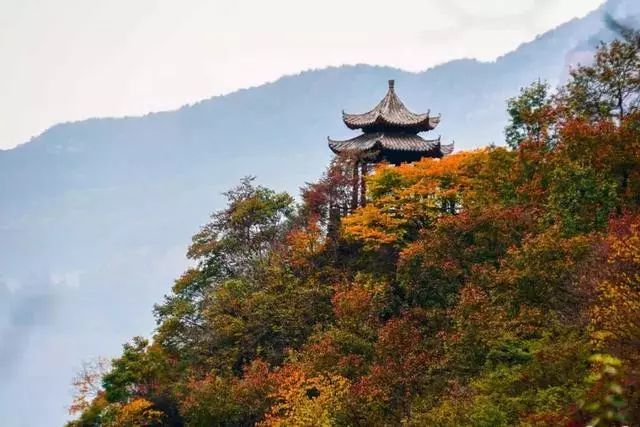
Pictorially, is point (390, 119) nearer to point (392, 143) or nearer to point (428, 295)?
point (392, 143)

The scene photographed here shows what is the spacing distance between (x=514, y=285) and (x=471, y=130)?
188001 mm

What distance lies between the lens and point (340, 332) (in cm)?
1719

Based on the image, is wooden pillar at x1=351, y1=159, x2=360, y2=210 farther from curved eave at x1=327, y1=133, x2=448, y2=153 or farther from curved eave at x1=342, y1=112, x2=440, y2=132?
curved eave at x1=342, y1=112, x2=440, y2=132

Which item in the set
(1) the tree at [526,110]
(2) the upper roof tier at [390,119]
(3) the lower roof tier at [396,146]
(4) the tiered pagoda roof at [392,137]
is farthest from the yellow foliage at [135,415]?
(1) the tree at [526,110]

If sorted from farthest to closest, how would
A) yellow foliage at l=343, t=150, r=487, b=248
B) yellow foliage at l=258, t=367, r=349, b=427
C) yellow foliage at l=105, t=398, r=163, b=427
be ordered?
yellow foliage at l=343, t=150, r=487, b=248, yellow foliage at l=105, t=398, r=163, b=427, yellow foliage at l=258, t=367, r=349, b=427

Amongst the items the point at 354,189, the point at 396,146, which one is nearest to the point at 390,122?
the point at 396,146

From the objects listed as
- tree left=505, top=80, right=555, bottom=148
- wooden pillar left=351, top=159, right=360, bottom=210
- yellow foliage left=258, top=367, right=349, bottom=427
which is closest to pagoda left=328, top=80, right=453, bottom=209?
wooden pillar left=351, top=159, right=360, bottom=210

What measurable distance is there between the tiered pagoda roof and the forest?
8.26 ft

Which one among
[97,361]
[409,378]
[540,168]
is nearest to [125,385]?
[97,361]

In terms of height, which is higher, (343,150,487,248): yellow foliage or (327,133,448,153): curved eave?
(327,133,448,153): curved eave

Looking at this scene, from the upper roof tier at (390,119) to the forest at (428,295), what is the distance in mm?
3346

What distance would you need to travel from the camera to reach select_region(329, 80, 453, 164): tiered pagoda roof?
2581cm

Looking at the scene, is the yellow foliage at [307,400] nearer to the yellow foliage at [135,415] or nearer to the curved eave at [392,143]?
the yellow foliage at [135,415]

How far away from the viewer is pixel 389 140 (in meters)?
26.1
